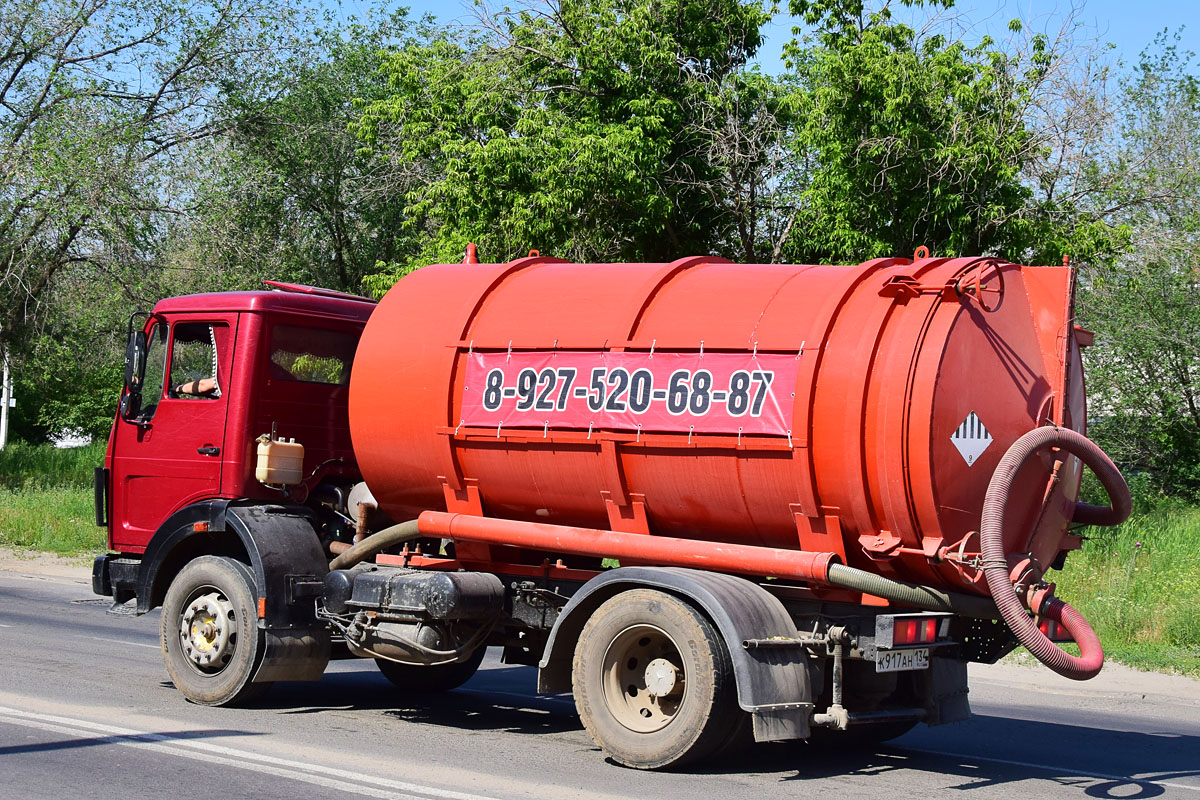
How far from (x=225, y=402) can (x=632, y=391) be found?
10.8 feet

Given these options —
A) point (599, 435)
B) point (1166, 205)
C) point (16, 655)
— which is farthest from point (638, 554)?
point (1166, 205)

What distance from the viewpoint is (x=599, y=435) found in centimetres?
766

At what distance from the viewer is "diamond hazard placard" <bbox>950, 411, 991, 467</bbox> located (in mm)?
6859

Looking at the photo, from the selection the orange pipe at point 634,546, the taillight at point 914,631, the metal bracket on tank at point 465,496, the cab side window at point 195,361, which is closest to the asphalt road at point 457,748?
the taillight at point 914,631

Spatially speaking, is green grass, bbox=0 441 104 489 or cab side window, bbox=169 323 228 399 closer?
cab side window, bbox=169 323 228 399

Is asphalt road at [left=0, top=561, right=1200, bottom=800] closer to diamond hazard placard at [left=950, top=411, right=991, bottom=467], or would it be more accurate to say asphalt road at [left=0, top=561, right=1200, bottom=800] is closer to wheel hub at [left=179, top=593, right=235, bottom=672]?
wheel hub at [left=179, top=593, right=235, bottom=672]

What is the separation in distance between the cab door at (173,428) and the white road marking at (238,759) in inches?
75.9

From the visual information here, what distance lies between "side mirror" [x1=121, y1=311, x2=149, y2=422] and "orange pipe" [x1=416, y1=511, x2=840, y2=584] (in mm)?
2613

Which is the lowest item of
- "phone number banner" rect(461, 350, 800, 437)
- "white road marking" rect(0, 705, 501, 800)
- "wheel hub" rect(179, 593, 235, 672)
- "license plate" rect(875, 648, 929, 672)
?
"white road marking" rect(0, 705, 501, 800)

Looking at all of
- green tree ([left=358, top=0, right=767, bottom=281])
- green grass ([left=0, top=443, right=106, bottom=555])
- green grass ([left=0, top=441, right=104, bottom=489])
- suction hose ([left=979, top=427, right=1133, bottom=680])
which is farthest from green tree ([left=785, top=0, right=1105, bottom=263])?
green grass ([left=0, top=441, right=104, bottom=489])

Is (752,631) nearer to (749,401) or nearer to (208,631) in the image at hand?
(749,401)

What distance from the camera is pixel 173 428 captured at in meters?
9.51

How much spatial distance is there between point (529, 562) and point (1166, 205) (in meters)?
13.0

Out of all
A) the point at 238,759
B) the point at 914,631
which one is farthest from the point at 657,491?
the point at 238,759
